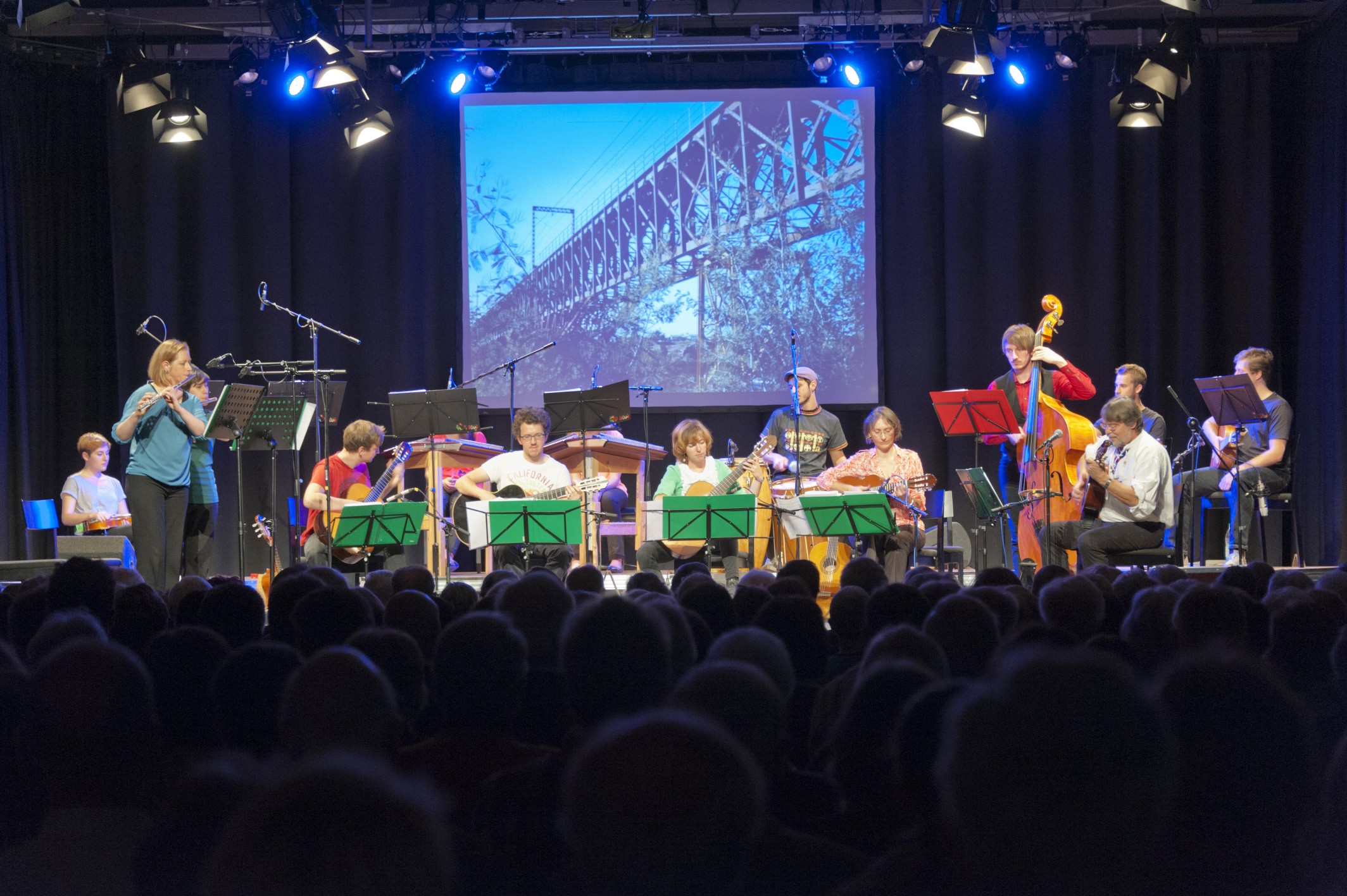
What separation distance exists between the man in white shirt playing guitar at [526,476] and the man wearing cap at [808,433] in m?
1.56

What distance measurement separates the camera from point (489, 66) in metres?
8.93

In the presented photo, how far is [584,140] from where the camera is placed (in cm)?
960

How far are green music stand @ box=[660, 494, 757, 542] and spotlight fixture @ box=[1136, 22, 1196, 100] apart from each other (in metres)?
4.25

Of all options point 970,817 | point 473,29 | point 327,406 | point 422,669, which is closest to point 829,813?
point 970,817

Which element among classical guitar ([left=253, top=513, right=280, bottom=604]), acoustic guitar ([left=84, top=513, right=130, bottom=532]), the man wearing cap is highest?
the man wearing cap

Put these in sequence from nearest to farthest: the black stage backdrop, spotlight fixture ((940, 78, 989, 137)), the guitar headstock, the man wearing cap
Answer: the man wearing cap
spotlight fixture ((940, 78, 989, 137))
the guitar headstock
the black stage backdrop

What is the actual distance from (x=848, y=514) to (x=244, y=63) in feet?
19.9

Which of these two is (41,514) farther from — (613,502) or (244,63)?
(613,502)

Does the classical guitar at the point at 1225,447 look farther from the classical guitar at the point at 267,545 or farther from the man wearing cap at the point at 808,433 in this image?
the classical guitar at the point at 267,545

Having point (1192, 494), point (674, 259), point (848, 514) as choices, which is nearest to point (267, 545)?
point (674, 259)

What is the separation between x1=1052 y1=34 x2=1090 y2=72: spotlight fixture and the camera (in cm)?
871

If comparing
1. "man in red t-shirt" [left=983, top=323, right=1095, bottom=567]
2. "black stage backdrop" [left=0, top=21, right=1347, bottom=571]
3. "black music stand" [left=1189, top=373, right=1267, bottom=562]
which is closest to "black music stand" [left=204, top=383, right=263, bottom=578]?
"black stage backdrop" [left=0, top=21, right=1347, bottom=571]

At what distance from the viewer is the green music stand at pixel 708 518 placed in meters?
6.21

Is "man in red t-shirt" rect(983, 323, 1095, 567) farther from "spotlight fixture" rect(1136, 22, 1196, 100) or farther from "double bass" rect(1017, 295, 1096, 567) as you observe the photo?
"spotlight fixture" rect(1136, 22, 1196, 100)
